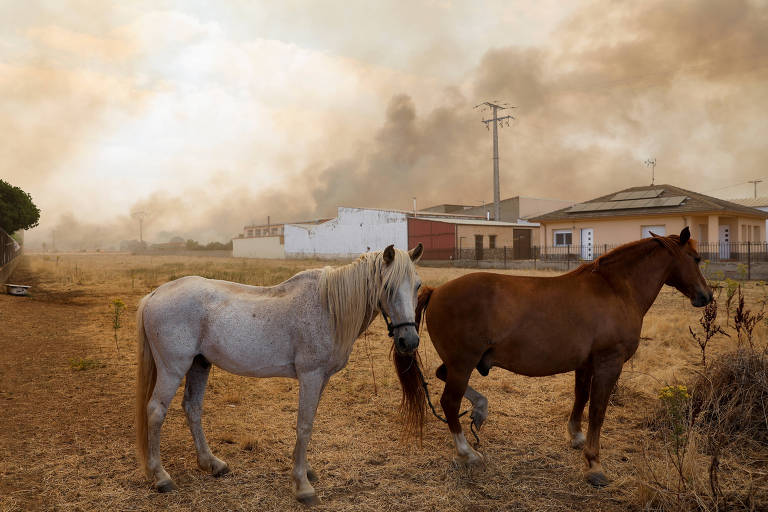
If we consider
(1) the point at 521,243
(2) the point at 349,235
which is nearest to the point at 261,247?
(2) the point at 349,235

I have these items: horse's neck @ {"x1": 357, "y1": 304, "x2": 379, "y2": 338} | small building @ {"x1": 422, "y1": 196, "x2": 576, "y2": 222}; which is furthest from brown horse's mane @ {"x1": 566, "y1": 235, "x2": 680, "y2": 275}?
small building @ {"x1": 422, "y1": 196, "x2": 576, "y2": 222}

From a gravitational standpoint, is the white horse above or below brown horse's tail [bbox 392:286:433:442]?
above

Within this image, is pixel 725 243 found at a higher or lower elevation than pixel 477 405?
higher

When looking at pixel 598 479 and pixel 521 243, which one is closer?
pixel 598 479

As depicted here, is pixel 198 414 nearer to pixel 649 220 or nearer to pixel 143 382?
pixel 143 382

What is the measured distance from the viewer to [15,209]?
27.3 meters

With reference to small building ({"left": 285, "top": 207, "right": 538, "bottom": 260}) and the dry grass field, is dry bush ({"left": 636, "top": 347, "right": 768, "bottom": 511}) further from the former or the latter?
small building ({"left": 285, "top": 207, "right": 538, "bottom": 260})

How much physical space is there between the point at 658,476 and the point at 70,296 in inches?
659

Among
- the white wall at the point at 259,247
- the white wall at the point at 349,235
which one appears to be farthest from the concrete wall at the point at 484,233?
the white wall at the point at 259,247

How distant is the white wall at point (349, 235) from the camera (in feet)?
134

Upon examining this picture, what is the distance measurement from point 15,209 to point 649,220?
36.9 metres

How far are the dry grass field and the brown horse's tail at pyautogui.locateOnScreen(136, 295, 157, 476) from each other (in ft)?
1.16

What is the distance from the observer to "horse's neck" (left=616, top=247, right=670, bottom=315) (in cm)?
Answer: 418

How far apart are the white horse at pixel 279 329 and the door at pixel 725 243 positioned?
1081 inches
